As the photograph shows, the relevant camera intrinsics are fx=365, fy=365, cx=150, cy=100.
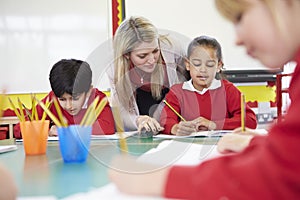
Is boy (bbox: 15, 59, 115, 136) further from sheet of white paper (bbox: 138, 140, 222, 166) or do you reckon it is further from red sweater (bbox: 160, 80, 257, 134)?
sheet of white paper (bbox: 138, 140, 222, 166)

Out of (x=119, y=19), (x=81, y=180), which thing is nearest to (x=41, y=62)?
(x=119, y=19)

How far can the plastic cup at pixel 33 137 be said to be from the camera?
85 cm

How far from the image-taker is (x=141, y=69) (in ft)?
4.81

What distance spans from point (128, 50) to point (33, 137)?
657mm

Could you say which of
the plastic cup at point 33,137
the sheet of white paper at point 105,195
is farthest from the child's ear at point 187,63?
the sheet of white paper at point 105,195

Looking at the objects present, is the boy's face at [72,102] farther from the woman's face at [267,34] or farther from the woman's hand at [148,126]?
the woman's face at [267,34]

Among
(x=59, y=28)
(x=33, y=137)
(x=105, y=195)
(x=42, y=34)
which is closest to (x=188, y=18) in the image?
(x=59, y=28)

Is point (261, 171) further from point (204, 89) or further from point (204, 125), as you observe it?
point (204, 89)

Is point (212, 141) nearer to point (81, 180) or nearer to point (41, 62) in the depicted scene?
point (81, 180)

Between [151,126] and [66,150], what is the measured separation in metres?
0.46

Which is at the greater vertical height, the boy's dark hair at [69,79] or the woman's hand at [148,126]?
the boy's dark hair at [69,79]

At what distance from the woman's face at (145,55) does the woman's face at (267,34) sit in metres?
1.02

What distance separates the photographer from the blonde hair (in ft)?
4.57

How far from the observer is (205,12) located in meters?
2.46
